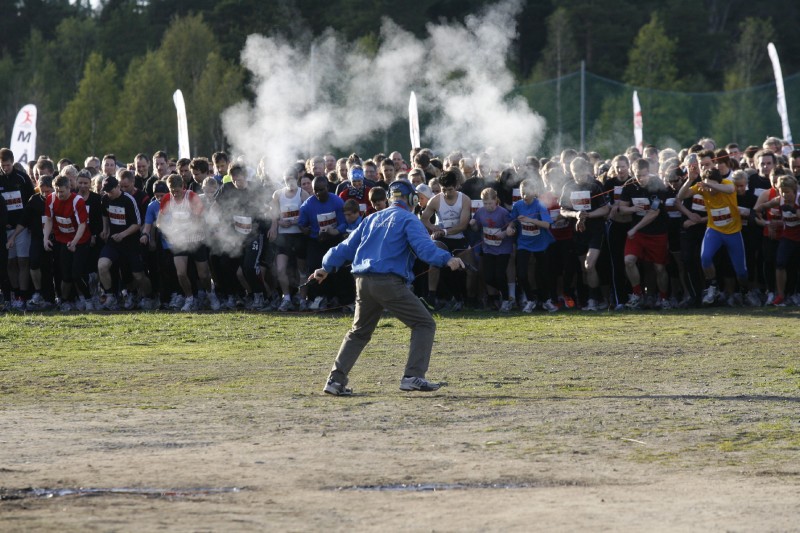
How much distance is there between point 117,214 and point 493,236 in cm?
537

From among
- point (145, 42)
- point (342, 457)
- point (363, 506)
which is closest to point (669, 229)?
point (342, 457)

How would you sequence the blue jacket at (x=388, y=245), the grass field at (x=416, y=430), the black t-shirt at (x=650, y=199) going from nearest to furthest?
the grass field at (x=416, y=430) < the blue jacket at (x=388, y=245) < the black t-shirt at (x=650, y=199)

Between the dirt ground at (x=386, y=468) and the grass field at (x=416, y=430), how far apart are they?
0.02 m

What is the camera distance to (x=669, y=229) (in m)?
17.6

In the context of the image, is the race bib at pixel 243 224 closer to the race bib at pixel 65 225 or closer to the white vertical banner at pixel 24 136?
the race bib at pixel 65 225

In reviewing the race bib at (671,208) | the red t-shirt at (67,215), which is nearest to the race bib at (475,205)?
the race bib at (671,208)

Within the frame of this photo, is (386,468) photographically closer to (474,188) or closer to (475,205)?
(475,205)

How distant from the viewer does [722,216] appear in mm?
17062

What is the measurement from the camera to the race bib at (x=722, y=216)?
1705 cm

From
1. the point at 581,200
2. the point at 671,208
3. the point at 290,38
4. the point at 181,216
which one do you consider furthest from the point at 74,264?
the point at 290,38

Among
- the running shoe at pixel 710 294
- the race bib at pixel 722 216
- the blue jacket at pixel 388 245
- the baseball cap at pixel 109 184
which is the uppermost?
the baseball cap at pixel 109 184

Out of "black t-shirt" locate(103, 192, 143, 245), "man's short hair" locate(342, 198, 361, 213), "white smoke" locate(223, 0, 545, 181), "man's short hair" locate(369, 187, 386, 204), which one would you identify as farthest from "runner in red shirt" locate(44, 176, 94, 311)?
"man's short hair" locate(369, 187, 386, 204)

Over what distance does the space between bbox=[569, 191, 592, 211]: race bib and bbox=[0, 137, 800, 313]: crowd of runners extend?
14mm

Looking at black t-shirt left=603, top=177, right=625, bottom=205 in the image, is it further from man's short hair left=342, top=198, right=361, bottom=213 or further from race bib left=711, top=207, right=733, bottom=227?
man's short hair left=342, top=198, right=361, bottom=213
